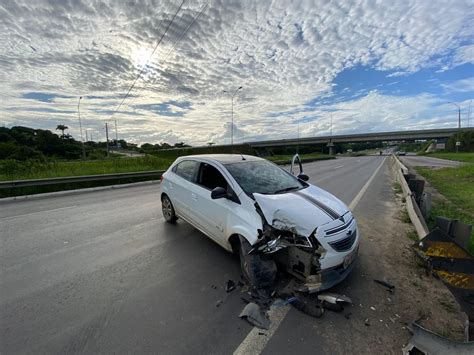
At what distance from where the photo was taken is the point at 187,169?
550cm

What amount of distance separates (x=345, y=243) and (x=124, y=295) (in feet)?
9.71

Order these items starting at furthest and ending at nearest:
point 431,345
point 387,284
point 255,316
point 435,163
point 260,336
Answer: point 435,163 → point 387,284 → point 255,316 → point 260,336 → point 431,345

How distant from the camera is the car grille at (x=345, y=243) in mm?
3188

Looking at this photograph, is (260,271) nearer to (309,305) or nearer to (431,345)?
(309,305)

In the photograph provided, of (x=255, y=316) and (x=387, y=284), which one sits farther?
(x=387, y=284)

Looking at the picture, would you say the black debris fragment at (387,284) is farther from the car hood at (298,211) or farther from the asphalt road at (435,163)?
the asphalt road at (435,163)

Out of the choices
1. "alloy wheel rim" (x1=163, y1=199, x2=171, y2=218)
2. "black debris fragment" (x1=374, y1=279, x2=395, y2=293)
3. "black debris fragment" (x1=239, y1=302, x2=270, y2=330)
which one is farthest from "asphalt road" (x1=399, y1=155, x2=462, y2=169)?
"black debris fragment" (x1=239, y1=302, x2=270, y2=330)

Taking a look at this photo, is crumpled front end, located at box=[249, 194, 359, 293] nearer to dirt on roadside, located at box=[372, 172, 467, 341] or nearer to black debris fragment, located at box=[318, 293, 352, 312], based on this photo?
black debris fragment, located at box=[318, 293, 352, 312]

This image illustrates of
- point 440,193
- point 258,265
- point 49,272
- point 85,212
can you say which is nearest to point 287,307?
point 258,265

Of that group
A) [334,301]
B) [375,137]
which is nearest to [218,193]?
[334,301]

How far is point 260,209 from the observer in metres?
3.44

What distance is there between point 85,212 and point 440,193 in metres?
13.2

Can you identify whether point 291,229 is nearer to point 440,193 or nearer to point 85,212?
point 85,212

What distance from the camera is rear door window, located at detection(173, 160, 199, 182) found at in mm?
5214
